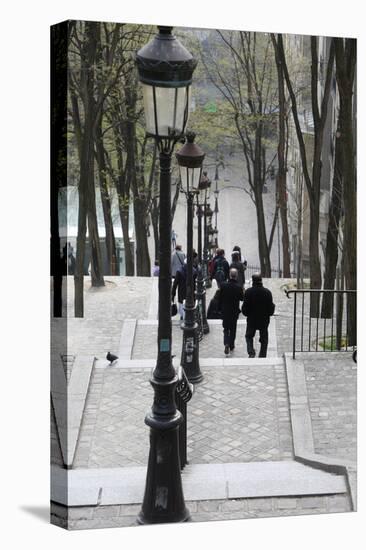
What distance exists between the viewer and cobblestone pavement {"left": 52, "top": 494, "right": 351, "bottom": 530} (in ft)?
27.7

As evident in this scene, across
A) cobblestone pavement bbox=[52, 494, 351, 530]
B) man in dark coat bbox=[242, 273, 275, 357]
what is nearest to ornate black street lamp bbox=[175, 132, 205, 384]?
man in dark coat bbox=[242, 273, 275, 357]

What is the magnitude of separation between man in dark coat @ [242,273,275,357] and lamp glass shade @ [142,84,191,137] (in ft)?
7.54

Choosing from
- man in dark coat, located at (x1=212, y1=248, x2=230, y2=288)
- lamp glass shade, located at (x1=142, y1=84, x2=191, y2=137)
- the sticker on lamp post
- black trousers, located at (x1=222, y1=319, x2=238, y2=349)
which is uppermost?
lamp glass shade, located at (x1=142, y1=84, x2=191, y2=137)

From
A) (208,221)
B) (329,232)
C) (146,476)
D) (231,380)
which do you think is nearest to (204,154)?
(208,221)

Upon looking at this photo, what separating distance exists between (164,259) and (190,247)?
5.29ft

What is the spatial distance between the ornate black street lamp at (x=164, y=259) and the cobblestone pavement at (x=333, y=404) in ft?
5.31

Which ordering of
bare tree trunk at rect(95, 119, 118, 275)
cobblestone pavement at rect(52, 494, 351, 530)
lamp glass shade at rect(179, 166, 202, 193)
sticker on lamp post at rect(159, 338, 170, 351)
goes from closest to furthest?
sticker on lamp post at rect(159, 338, 170, 351) < cobblestone pavement at rect(52, 494, 351, 530) < bare tree trunk at rect(95, 119, 118, 275) < lamp glass shade at rect(179, 166, 202, 193)

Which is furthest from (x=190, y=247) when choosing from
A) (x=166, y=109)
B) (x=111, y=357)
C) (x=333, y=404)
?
(x=166, y=109)

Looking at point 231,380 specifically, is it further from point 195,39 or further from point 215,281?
point 195,39

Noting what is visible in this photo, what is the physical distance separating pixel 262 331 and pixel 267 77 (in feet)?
7.58

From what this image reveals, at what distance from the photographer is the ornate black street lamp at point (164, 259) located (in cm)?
734

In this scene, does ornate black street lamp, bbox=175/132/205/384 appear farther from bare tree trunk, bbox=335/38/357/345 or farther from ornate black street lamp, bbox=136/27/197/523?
bare tree trunk, bbox=335/38/357/345

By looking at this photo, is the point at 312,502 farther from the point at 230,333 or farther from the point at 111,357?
the point at 111,357

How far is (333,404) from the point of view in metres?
9.40
